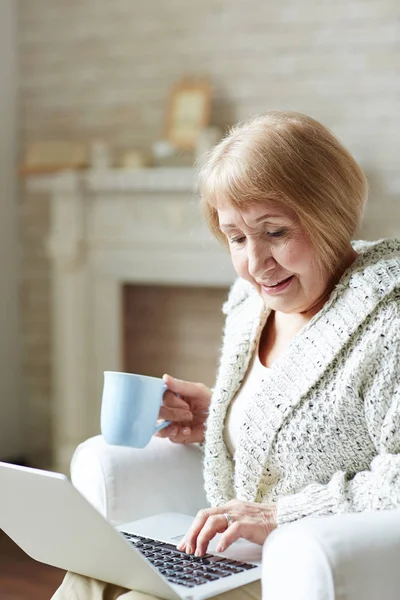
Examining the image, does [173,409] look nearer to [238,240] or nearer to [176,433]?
[176,433]

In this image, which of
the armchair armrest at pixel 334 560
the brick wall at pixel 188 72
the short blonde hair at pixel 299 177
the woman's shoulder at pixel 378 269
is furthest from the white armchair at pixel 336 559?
the brick wall at pixel 188 72

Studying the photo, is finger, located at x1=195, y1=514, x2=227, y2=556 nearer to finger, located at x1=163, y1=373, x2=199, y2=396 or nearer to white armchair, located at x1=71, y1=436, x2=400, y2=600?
white armchair, located at x1=71, y1=436, x2=400, y2=600

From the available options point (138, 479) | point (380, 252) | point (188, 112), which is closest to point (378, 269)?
point (380, 252)

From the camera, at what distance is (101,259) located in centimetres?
359

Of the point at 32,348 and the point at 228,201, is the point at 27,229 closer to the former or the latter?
the point at 32,348

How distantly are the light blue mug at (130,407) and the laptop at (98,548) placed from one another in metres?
0.18

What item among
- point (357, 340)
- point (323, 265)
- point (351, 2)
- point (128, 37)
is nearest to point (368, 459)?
point (357, 340)

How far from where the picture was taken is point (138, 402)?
4.93ft

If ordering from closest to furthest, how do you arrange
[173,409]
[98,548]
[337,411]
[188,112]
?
[98,548]
[337,411]
[173,409]
[188,112]

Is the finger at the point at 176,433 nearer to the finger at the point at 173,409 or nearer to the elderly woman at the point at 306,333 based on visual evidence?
the finger at the point at 173,409

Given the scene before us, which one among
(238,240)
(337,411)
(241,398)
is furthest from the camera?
(241,398)

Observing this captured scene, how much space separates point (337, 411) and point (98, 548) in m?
0.42

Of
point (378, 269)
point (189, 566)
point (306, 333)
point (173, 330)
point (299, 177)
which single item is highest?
point (299, 177)

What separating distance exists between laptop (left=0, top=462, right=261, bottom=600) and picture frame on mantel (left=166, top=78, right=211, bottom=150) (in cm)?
218
